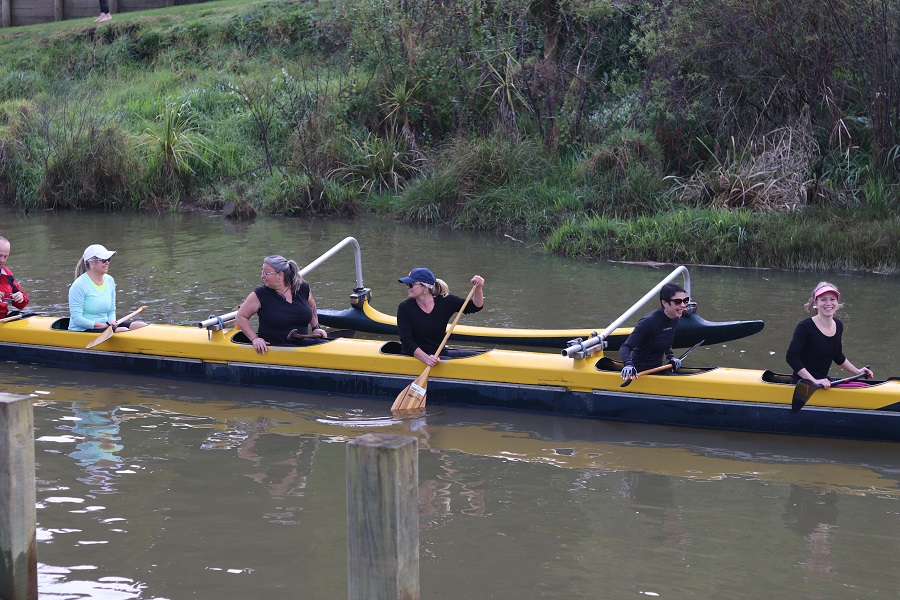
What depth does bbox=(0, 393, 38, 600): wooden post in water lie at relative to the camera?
13.8 ft

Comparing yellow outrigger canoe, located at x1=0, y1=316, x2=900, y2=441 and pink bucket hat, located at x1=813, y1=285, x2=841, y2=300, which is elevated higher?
pink bucket hat, located at x1=813, y1=285, x2=841, y2=300

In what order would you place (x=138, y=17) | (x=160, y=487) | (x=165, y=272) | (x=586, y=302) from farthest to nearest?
(x=138, y=17) < (x=165, y=272) < (x=586, y=302) < (x=160, y=487)

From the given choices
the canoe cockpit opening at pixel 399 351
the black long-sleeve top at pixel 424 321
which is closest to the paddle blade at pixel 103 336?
the canoe cockpit opening at pixel 399 351

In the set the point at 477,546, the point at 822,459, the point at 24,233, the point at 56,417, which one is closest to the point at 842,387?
the point at 822,459

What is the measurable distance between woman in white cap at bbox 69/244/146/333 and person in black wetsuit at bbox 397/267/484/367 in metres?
2.54

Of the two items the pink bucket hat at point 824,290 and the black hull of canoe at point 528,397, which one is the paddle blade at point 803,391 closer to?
the black hull of canoe at point 528,397

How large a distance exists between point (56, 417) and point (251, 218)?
1049 cm

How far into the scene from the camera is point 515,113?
17.7m

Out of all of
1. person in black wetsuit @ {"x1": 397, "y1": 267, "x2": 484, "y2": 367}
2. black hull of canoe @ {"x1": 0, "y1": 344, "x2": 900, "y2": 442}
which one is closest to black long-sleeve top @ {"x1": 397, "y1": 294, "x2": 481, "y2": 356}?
person in black wetsuit @ {"x1": 397, "y1": 267, "x2": 484, "y2": 367}

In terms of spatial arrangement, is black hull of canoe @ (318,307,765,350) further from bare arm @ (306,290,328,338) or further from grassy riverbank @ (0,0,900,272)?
grassy riverbank @ (0,0,900,272)

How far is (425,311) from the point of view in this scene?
7.90 metres

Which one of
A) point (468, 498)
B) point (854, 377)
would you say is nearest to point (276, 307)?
point (468, 498)

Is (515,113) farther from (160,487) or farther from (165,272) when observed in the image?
(160,487)

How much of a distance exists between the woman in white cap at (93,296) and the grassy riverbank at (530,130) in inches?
275
